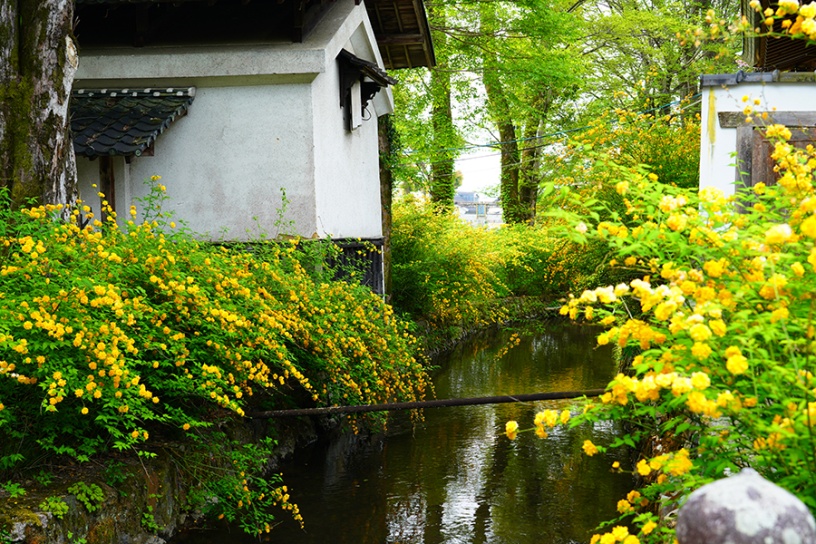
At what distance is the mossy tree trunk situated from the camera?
7270mm

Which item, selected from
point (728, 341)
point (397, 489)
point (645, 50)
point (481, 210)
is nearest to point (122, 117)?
point (397, 489)

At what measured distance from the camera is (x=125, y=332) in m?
5.39

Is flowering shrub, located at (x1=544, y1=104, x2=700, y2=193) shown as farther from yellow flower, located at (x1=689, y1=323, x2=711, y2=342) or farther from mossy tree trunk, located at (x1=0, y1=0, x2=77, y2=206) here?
yellow flower, located at (x1=689, y1=323, x2=711, y2=342)

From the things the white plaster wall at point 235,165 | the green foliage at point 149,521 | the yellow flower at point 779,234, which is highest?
the white plaster wall at point 235,165

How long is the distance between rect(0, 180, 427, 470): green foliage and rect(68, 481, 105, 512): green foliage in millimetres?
175

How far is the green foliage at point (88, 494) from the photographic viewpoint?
5.21m

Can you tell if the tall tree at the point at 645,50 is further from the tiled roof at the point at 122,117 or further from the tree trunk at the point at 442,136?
the tiled roof at the point at 122,117

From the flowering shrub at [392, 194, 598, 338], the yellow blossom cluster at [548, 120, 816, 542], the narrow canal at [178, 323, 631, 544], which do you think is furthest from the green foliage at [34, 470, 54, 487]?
the flowering shrub at [392, 194, 598, 338]

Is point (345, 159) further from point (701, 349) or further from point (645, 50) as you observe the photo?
point (645, 50)

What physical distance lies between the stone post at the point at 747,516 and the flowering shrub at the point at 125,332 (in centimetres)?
347

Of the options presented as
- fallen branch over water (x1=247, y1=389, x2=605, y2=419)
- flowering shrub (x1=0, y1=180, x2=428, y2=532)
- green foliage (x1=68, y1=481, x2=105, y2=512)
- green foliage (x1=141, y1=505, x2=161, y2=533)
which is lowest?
green foliage (x1=141, y1=505, x2=161, y2=533)

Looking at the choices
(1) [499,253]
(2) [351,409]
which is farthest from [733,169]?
(1) [499,253]

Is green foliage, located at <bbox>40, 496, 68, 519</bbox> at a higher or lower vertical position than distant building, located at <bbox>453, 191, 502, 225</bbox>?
lower

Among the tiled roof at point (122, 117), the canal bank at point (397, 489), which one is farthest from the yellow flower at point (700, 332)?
the tiled roof at point (122, 117)
